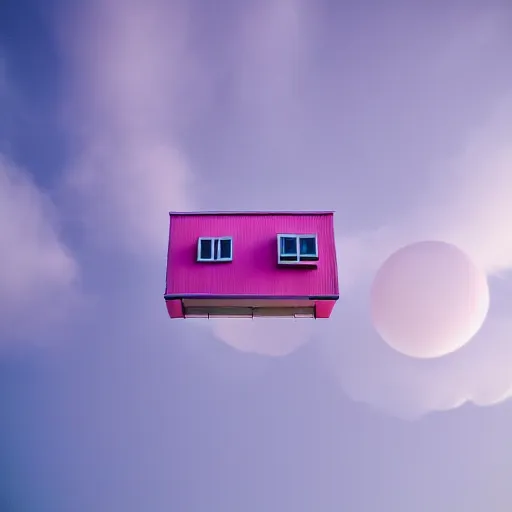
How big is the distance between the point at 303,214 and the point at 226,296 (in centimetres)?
400

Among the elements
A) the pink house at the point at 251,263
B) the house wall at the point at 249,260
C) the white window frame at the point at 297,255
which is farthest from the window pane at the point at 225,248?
the white window frame at the point at 297,255

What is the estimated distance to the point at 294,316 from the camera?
19344mm

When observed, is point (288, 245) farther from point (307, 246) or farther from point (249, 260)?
point (249, 260)

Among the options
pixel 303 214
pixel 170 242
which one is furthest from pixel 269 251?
pixel 170 242

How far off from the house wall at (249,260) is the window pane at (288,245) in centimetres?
37

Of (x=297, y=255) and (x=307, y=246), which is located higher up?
(x=307, y=246)

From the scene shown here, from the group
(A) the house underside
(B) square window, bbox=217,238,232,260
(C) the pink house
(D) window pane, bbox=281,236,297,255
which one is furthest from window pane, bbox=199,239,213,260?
(D) window pane, bbox=281,236,297,255

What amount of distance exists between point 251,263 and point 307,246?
2.00m

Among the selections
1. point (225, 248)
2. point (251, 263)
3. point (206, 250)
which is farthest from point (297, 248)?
point (206, 250)

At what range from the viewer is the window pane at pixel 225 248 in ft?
59.1

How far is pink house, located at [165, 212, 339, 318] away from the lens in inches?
694

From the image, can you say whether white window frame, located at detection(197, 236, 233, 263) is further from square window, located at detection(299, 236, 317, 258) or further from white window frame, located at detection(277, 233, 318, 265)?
square window, located at detection(299, 236, 317, 258)

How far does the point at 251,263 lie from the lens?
59.0 ft

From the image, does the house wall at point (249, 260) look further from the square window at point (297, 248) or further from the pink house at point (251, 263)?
the square window at point (297, 248)
